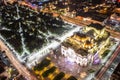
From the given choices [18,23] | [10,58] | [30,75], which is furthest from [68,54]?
[18,23]

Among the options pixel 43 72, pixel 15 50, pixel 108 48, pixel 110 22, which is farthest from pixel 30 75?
pixel 110 22

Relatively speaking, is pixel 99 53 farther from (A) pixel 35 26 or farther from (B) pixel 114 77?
(A) pixel 35 26

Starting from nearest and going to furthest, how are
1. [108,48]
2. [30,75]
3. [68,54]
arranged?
[30,75] → [68,54] → [108,48]

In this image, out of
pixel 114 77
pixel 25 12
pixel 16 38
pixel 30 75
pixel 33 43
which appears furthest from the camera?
pixel 25 12

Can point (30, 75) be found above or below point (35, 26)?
below

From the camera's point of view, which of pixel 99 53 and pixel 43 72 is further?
pixel 99 53

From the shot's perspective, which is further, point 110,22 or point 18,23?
point 18,23

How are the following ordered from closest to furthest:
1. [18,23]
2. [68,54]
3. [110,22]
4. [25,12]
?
[68,54], [110,22], [18,23], [25,12]

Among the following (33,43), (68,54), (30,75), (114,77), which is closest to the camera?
(114,77)

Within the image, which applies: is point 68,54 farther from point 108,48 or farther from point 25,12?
point 25,12
